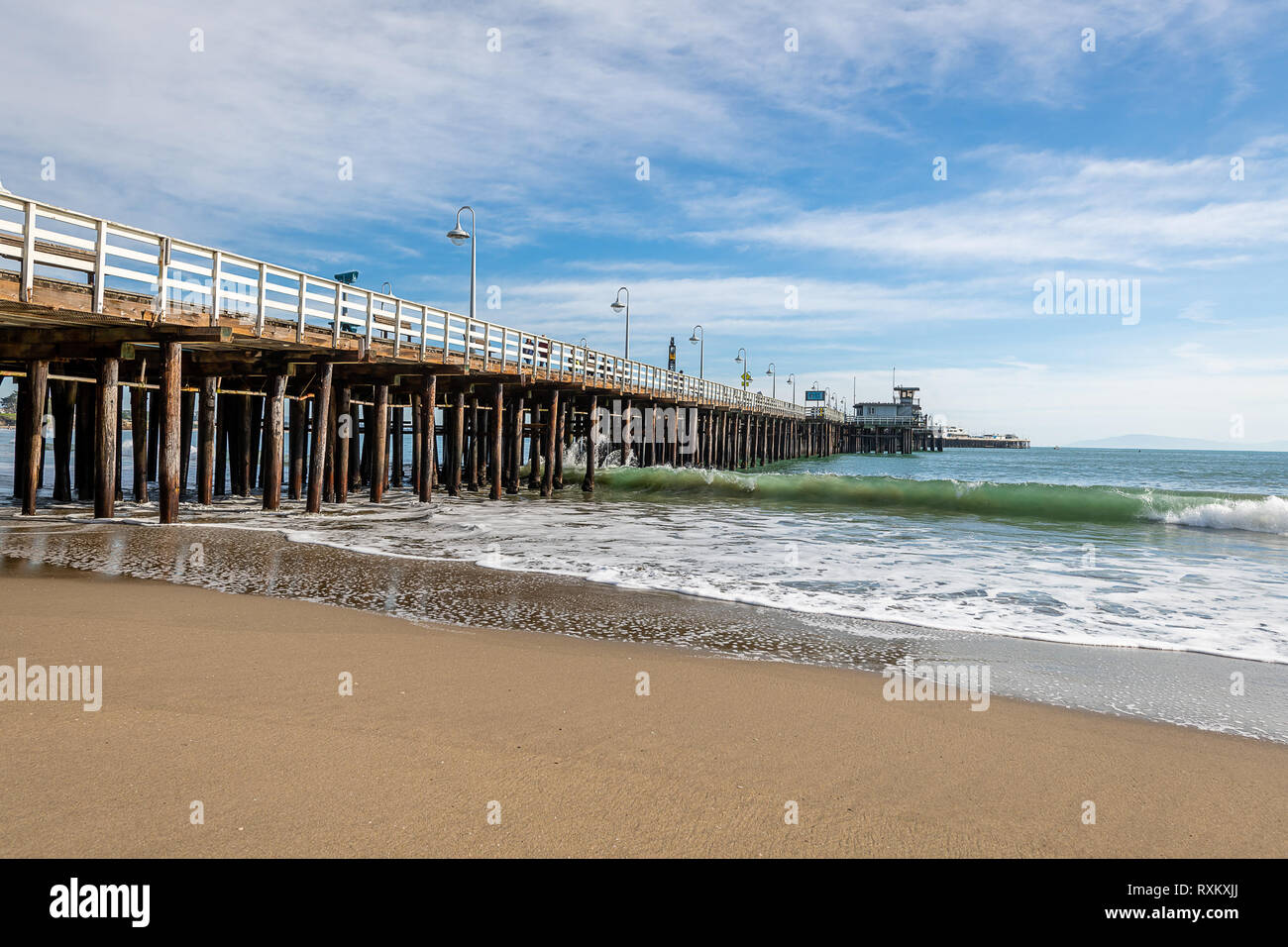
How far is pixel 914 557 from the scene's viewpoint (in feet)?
38.7

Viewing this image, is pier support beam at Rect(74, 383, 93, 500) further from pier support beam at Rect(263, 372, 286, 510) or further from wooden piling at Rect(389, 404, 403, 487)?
wooden piling at Rect(389, 404, 403, 487)

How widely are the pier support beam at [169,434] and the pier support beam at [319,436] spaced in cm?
315

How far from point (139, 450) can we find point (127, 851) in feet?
54.3

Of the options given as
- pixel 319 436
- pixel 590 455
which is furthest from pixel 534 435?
pixel 319 436

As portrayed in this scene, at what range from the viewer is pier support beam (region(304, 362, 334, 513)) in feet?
51.4

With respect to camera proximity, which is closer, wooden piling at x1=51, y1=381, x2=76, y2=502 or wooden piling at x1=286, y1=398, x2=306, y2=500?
wooden piling at x1=51, y1=381, x2=76, y2=502

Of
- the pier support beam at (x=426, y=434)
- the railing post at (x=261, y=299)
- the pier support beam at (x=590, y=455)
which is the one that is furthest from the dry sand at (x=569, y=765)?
the pier support beam at (x=590, y=455)

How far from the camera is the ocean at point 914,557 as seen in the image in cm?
702

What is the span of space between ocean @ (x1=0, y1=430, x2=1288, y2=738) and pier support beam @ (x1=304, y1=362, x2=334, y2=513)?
603 millimetres

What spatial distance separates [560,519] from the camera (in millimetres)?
16719

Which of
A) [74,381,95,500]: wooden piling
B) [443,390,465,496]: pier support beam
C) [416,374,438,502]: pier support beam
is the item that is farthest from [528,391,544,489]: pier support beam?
[74,381,95,500]: wooden piling

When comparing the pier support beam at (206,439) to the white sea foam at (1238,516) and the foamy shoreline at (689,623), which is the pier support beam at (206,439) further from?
the white sea foam at (1238,516)
